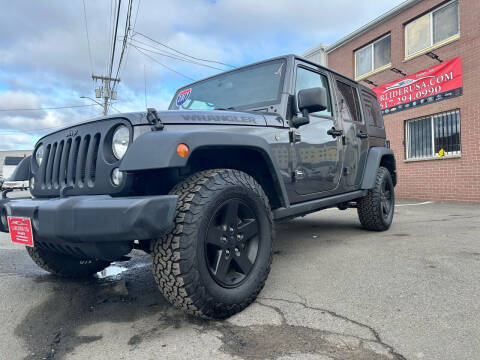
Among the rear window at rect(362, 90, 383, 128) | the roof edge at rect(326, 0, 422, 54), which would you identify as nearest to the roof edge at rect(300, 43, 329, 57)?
the roof edge at rect(326, 0, 422, 54)

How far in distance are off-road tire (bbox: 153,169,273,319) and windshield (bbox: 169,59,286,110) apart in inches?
43.3

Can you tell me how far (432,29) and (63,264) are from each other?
35.4ft

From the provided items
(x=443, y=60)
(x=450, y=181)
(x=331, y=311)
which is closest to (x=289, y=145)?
(x=331, y=311)

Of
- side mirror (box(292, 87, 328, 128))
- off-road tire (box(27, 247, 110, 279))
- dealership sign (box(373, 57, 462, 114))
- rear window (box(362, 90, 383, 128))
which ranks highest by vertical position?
dealership sign (box(373, 57, 462, 114))

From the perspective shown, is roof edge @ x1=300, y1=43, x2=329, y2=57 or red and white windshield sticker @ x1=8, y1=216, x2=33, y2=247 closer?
red and white windshield sticker @ x1=8, y1=216, x2=33, y2=247

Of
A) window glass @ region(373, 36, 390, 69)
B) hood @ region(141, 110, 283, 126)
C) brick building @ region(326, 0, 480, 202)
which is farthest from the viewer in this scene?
window glass @ region(373, 36, 390, 69)

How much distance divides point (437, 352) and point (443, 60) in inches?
385

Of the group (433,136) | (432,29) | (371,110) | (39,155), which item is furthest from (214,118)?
(432,29)

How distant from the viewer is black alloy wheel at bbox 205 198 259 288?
6.75 ft

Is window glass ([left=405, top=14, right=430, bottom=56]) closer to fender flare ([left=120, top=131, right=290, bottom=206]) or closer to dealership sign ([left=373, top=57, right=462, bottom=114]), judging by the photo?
dealership sign ([left=373, top=57, right=462, bottom=114])

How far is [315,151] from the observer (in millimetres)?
3148

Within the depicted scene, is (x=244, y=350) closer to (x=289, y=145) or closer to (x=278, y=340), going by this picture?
(x=278, y=340)

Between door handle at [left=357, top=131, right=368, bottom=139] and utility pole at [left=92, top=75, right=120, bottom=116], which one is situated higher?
utility pole at [left=92, top=75, right=120, bottom=116]

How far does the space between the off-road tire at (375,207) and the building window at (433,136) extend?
5792 mm
